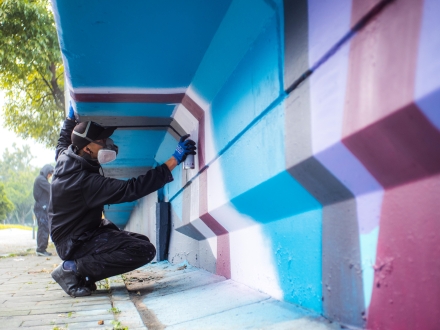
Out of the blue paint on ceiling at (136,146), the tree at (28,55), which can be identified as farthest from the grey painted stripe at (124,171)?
the tree at (28,55)

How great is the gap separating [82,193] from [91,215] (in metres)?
0.27

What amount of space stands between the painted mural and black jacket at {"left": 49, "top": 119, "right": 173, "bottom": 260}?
59 centimetres

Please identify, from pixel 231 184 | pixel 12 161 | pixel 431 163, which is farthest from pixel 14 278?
pixel 12 161

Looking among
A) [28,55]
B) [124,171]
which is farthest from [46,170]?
[28,55]

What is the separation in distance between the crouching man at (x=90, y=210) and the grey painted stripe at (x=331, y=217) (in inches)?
70.2

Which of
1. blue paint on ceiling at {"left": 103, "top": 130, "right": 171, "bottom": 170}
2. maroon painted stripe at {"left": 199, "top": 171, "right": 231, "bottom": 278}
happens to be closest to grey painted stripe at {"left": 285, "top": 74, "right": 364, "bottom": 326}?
maroon painted stripe at {"left": 199, "top": 171, "right": 231, "bottom": 278}

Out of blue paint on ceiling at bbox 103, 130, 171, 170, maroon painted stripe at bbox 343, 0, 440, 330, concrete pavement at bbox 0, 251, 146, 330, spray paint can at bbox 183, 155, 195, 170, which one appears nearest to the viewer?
maroon painted stripe at bbox 343, 0, 440, 330

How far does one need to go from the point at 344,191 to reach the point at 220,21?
1.26m

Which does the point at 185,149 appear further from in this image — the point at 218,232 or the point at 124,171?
the point at 124,171

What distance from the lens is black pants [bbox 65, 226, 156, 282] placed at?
343 cm

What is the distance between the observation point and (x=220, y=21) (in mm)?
2316

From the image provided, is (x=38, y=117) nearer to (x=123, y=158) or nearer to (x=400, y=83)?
(x=123, y=158)

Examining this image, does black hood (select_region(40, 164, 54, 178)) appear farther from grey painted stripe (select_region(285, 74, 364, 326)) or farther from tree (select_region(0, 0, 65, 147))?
grey painted stripe (select_region(285, 74, 364, 326))

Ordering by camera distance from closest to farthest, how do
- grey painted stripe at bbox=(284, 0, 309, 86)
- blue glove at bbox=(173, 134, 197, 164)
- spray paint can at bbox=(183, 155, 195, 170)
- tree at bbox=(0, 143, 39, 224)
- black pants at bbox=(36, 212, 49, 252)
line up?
grey painted stripe at bbox=(284, 0, 309, 86), blue glove at bbox=(173, 134, 197, 164), spray paint can at bbox=(183, 155, 195, 170), black pants at bbox=(36, 212, 49, 252), tree at bbox=(0, 143, 39, 224)
